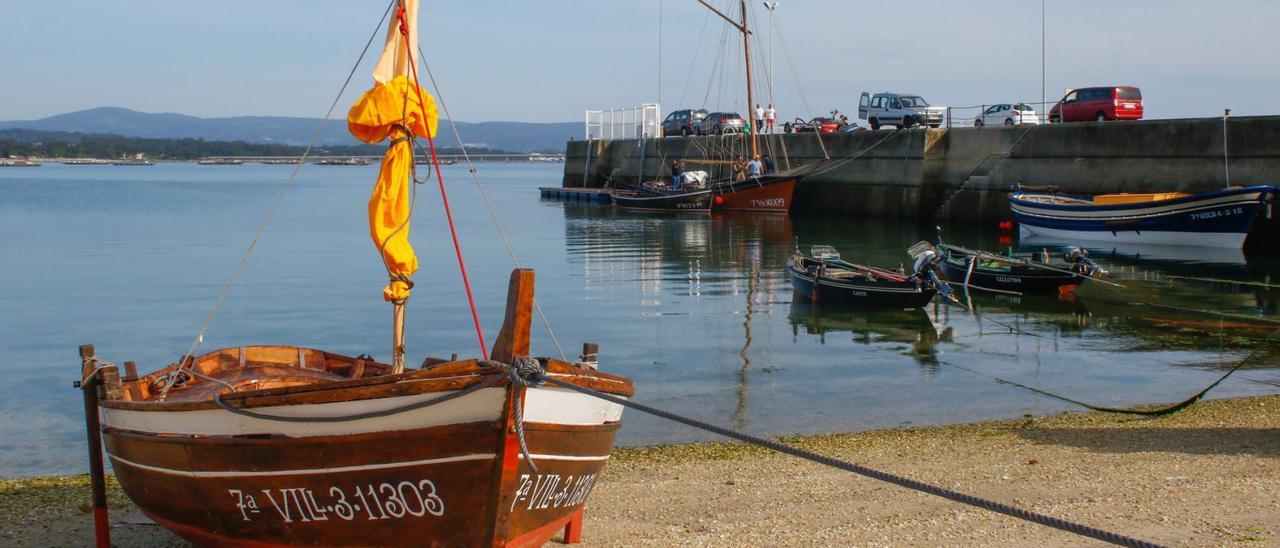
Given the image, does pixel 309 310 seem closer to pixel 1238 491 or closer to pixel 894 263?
pixel 894 263

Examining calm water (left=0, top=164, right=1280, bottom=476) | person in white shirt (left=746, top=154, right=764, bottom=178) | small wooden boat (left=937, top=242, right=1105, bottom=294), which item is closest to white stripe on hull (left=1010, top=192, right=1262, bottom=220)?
calm water (left=0, top=164, right=1280, bottom=476)

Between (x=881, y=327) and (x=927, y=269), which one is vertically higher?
(x=927, y=269)

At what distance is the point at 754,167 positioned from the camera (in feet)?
183

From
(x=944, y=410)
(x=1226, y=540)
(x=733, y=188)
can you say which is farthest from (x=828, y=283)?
(x=733, y=188)

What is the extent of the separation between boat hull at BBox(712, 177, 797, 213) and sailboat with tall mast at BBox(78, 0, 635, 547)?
45745 millimetres

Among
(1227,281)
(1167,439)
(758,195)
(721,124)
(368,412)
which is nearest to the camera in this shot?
(368,412)

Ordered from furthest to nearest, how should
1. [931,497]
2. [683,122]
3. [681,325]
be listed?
1. [683,122]
2. [681,325]
3. [931,497]

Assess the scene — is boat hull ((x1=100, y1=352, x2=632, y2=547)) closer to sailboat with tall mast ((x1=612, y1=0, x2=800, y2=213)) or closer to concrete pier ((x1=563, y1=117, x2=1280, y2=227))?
concrete pier ((x1=563, y1=117, x2=1280, y2=227))

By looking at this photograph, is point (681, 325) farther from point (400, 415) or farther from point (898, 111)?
point (898, 111)

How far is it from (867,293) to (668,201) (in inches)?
1390

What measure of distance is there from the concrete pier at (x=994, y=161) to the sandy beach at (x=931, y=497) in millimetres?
26544

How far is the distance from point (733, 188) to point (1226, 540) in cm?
4805

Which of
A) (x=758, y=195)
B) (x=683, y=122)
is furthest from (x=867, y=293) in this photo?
(x=683, y=122)

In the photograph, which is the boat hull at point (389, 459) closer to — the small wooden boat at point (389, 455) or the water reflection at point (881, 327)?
the small wooden boat at point (389, 455)
